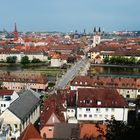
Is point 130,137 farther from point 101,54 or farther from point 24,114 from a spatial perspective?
point 101,54

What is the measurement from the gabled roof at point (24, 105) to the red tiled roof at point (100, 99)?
239 cm

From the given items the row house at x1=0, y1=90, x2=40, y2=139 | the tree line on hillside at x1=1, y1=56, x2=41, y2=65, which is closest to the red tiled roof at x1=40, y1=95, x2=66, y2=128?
the row house at x1=0, y1=90, x2=40, y2=139

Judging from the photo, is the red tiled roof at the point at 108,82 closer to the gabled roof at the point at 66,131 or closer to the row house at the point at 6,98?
the row house at the point at 6,98

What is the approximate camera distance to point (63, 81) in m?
31.9

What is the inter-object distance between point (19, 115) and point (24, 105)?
1506 mm

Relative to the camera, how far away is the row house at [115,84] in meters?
24.8

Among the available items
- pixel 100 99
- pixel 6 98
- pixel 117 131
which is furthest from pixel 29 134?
pixel 117 131

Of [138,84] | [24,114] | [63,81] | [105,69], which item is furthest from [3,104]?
[105,69]

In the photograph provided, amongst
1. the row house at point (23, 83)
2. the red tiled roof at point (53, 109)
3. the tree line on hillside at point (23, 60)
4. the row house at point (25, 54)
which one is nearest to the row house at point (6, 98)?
the red tiled roof at point (53, 109)

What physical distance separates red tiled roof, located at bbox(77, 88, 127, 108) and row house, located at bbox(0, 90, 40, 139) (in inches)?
92.1

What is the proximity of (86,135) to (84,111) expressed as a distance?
4764 millimetres

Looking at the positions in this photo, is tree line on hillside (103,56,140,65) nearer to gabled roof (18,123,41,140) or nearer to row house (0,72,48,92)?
row house (0,72,48,92)

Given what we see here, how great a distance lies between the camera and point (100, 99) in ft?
60.1

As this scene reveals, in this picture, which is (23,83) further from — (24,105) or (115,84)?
(24,105)
